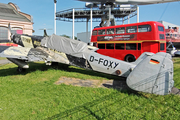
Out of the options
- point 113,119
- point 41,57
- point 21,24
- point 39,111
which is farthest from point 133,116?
point 21,24

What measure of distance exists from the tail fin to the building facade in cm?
2757

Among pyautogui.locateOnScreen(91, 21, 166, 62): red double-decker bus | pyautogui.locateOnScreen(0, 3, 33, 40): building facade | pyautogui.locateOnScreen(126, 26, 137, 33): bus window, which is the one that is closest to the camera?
pyautogui.locateOnScreen(91, 21, 166, 62): red double-decker bus

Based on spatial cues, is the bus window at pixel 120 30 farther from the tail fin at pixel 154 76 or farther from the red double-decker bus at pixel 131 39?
the tail fin at pixel 154 76

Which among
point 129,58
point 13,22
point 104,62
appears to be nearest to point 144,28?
point 129,58

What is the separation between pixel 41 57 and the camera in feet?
27.3

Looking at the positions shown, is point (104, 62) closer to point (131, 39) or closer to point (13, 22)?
point (131, 39)

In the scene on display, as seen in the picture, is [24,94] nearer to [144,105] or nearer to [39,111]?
[39,111]

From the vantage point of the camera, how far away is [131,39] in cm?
1233

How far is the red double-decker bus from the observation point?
1134 cm

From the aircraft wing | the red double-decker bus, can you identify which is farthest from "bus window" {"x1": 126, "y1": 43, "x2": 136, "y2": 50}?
the aircraft wing

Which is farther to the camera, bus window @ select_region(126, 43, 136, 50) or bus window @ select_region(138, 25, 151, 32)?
bus window @ select_region(126, 43, 136, 50)

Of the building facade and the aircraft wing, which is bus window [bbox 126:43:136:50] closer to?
the aircraft wing

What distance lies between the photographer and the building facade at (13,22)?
1013 inches

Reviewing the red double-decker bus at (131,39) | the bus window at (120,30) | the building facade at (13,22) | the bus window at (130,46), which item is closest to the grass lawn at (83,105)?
the red double-decker bus at (131,39)
